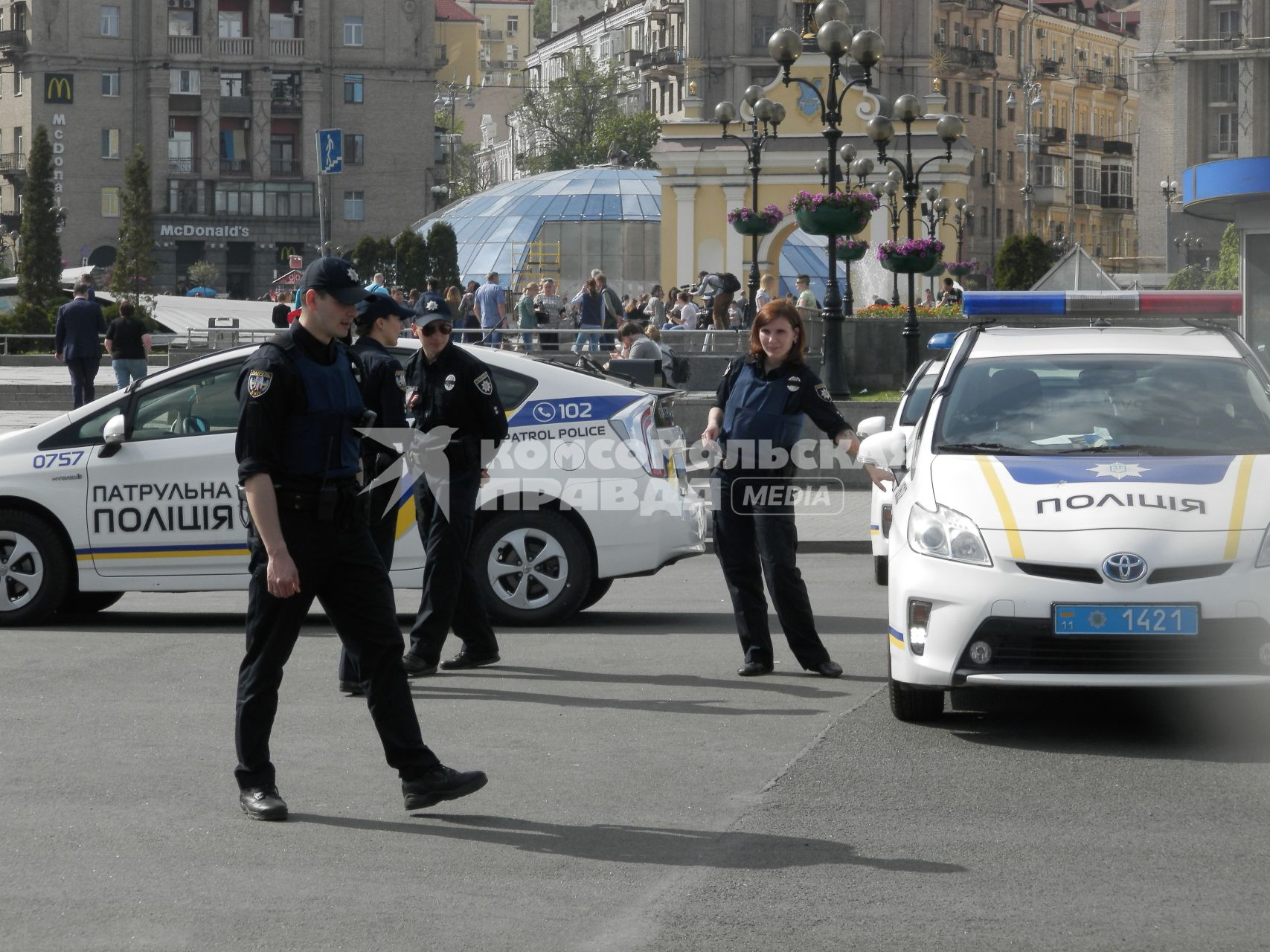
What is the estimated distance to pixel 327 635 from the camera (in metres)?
10.9

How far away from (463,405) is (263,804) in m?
3.13

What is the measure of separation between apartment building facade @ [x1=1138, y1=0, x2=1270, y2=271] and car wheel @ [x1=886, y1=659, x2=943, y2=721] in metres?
74.5

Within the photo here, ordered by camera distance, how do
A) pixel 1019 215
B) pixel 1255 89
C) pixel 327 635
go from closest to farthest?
1. pixel 327 635
2. pixel 1255 89
3. pixel 1019 215

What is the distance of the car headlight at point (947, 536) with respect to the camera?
7.52m

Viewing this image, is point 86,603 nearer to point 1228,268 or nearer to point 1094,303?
point 1094,303


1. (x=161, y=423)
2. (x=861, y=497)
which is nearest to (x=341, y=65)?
(x=861, y=497)

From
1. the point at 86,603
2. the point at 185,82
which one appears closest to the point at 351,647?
the point at 86,603

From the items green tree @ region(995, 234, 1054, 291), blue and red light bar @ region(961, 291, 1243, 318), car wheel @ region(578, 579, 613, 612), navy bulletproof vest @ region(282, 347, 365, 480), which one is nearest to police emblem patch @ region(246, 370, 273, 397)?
navy bulletproof vest @ region(282, 347, 365, 480)

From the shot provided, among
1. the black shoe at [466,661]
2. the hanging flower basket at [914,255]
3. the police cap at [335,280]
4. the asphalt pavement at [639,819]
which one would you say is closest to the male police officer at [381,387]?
the asphalt pavement at [639,819]

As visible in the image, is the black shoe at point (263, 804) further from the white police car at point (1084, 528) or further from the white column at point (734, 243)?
the white column at point (734, 243)

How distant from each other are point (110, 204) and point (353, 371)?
86.1m

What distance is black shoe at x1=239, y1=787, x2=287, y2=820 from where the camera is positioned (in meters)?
6.36

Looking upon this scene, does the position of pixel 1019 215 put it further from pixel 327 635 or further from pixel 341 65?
pixel 327 635

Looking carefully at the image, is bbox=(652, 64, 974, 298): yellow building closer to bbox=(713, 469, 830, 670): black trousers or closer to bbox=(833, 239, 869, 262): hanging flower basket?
bbox=(833, 239, 869, 262): hanging flower basket
